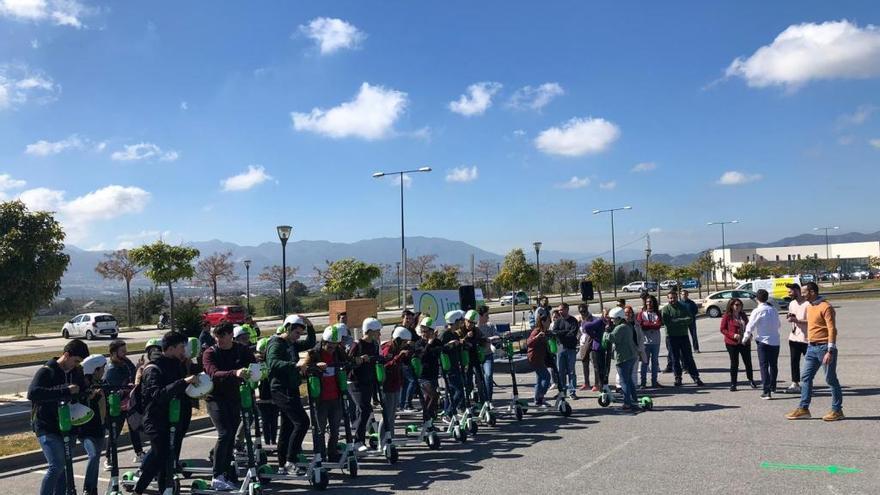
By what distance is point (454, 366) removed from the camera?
31.7ft

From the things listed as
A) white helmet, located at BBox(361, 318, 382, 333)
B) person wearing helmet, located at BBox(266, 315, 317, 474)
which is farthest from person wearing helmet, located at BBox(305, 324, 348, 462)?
white helmet, located at BBox(361, 318, 382, 333)

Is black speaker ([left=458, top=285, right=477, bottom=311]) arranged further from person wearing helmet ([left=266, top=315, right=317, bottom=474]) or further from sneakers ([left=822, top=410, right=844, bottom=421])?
person wearing helmet ([left=266, top=315, right=317, bottom=474])

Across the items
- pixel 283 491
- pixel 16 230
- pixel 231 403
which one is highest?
pixel 16 230

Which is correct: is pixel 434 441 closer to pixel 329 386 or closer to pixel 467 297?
pixel 329 386

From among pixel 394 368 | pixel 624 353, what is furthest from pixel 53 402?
pixel 624 353

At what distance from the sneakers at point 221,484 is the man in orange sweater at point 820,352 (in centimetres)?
738

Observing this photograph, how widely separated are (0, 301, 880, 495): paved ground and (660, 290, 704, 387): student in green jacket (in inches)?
55.7

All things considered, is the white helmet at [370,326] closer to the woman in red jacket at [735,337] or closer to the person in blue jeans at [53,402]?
the person in blue jeans at [53,402]

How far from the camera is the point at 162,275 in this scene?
118ft

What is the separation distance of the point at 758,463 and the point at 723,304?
29.8 m

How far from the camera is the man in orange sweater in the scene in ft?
29.3

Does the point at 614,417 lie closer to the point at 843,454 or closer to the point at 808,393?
the point at 808,393

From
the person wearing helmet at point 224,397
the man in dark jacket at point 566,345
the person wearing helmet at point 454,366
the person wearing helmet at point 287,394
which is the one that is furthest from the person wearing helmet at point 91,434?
the man in dark jacket at point 566,345

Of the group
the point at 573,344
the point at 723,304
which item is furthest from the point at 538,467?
the point at 723,304
